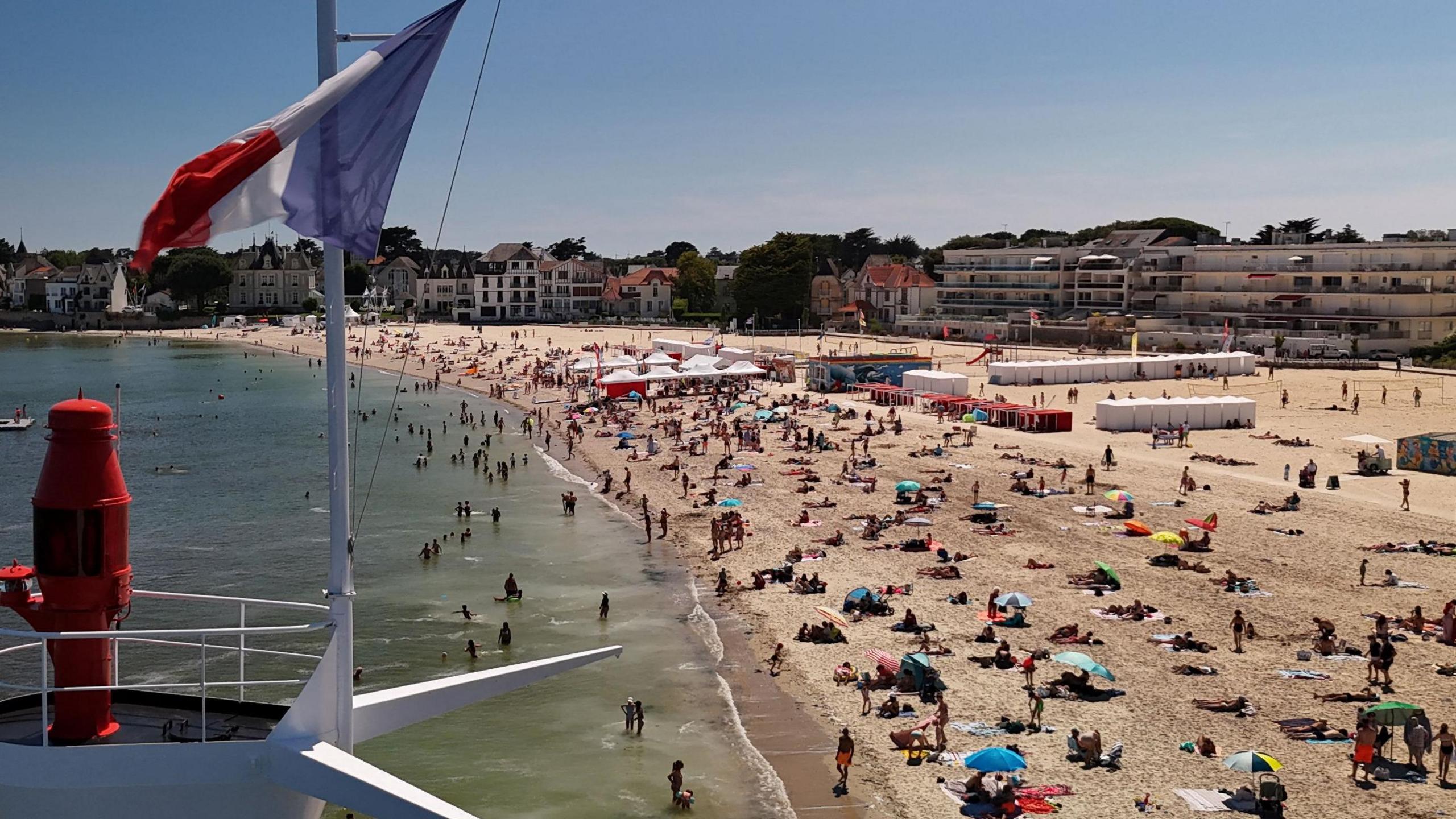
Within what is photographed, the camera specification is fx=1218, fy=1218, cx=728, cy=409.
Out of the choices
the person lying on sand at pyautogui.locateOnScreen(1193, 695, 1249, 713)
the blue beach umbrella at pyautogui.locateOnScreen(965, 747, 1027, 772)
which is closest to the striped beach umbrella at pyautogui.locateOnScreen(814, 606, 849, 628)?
the person lying on sand at pyautogui.locateOnScreen(1193, 695, 1249, 713)

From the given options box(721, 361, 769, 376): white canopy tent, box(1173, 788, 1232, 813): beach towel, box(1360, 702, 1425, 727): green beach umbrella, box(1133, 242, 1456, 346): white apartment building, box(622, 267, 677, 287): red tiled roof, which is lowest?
box(1173, 788, 1232, 813): beach towel

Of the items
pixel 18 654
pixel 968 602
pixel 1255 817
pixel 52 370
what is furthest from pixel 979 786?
pixel 52 370

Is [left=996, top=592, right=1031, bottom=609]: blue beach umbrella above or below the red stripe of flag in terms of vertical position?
below

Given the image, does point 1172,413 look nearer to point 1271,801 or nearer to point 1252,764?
point 1252,764

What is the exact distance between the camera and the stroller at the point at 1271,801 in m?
16.2

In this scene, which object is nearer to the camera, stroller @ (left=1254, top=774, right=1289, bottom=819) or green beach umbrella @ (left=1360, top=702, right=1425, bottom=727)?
stroller @ (left=1254, top=774, right=1289, bottom=819)

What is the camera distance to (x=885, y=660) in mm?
22484

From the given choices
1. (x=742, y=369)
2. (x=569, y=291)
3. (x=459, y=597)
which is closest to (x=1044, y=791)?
(x=459, y=597)

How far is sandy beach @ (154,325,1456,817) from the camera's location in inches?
714

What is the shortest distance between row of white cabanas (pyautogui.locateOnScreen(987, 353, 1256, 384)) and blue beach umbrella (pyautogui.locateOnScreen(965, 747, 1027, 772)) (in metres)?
52.9

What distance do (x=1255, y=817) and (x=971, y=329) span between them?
92229mm

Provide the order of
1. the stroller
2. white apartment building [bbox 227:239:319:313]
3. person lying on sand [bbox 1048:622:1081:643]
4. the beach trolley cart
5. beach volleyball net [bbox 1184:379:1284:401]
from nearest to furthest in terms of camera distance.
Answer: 1. the stroller
2. person lying on sand [bbox 1048:622:1081:643]
3. the beach trolley cart
4. beach volleyball net [bbox 1184:379:1284:401]
5. white apartment building [bbox 227:239:319:313]

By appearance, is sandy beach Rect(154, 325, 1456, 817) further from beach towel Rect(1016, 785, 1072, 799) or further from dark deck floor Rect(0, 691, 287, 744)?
dark deck floor Rect(0, 691, 287, 744)

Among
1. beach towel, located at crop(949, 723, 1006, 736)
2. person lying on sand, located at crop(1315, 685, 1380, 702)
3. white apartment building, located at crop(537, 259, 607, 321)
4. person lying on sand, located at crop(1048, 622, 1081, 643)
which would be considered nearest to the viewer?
beach towel, located at crop(949, 723, 1006, 736)
